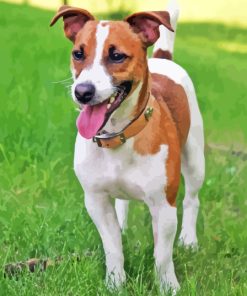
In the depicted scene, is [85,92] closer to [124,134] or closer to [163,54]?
[124,134]

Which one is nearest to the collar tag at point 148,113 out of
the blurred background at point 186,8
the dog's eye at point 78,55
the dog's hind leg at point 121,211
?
the dog's eye at point 78,55

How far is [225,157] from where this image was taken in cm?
766

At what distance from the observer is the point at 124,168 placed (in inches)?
172

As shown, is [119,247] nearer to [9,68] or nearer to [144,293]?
[144,293]

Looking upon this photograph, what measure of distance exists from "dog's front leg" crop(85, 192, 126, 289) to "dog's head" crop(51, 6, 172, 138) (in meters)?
0.60

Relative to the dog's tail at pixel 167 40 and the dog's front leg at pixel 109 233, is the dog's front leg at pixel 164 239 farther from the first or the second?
the dog's tail at pixel 167 40

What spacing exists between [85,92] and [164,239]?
1.13m

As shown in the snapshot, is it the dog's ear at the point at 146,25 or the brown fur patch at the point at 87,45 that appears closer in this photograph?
the brown fur patch at the point at 87,45

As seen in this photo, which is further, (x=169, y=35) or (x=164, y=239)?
(x=169, y=35)

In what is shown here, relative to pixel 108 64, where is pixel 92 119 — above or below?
below

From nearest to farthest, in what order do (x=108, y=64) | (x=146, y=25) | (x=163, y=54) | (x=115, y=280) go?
(x=108, y=64)
(x=146, y=25)
(x=115, y=280)
(x=163, y=54)

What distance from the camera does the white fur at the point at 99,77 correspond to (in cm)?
387

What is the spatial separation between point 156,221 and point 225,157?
10.6 ft

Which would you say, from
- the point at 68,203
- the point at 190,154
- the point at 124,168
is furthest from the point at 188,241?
the point at 124,168
